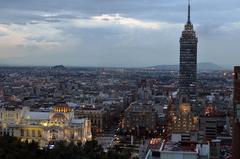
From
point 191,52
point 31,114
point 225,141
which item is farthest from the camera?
point 191,52

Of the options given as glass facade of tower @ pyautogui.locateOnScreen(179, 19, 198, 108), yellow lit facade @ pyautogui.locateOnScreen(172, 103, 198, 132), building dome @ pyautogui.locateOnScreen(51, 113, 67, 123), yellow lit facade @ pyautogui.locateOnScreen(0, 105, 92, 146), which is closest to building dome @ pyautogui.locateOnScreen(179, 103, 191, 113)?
yellow lit facade @ pyautogui.locateOnScreen(172, 103, 198, 132)

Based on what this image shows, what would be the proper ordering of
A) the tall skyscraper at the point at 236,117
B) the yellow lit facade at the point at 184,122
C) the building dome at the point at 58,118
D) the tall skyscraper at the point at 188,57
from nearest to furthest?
1. the tall skyscraper at the point at 236,117
2. the building dome at the point at 58,118
3. the yellow lit facade at the point at 184,122
4. the tall skyscraper at the point at 188,57

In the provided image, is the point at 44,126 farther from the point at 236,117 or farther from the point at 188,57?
the point at 188,57

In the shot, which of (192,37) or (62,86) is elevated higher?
(192,37)

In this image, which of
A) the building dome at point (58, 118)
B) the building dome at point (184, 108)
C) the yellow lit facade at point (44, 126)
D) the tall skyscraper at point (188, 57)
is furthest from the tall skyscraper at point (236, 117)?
the tall skyscraper at point (188, 57)

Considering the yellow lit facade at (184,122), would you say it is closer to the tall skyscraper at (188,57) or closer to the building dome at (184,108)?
the building dome at (184,108)

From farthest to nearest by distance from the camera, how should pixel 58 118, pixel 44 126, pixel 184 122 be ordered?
pixel 184 122 < pixel 58 118 < pixel 44 126

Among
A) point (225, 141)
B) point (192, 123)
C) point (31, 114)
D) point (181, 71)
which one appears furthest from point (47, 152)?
point (181, 71)

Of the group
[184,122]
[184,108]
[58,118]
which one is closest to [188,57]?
[184,108]

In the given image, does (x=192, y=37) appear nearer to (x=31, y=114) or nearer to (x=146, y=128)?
(x=146, y=128)
